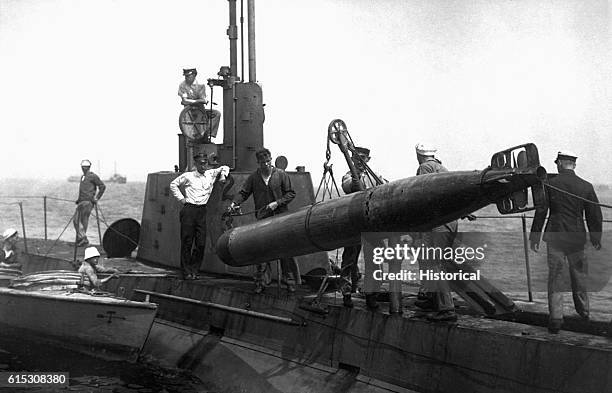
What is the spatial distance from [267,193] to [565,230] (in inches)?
185

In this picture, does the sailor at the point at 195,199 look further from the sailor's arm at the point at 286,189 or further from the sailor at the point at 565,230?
the sailor at the point at 565,230

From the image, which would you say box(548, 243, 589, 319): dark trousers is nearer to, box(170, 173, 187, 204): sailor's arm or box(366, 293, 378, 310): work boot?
box(366, 293, 378, 310): work boot

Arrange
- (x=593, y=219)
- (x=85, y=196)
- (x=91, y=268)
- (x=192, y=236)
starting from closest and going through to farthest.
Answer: (x=593, y=219), (x=91, y=268), (x=192, y=236), (x=85, y=196)

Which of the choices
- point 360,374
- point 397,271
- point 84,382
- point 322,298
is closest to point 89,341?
point 84,382

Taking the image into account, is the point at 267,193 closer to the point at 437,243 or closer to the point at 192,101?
the point at 437,243

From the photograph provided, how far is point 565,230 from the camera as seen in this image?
274 inches

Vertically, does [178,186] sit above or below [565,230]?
above

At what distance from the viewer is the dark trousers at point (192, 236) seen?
37.9 ft

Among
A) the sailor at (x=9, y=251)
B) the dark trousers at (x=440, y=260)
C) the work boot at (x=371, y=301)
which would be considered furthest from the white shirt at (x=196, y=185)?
the dark trousers at (x=440, y=260)

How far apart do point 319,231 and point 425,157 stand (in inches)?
59.9

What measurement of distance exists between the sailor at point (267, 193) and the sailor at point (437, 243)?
111 inches

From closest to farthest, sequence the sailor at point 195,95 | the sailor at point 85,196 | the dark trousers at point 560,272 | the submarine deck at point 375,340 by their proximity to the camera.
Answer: the submarine deck at point 375,340
the dark trousers at point 560,272
the sailor at point 195,95
the sailor at point 85,196

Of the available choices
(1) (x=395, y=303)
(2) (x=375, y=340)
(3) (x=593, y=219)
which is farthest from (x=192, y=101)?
(3) (x=593, y=219)

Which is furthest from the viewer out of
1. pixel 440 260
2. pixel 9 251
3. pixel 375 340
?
pixel 9 251
